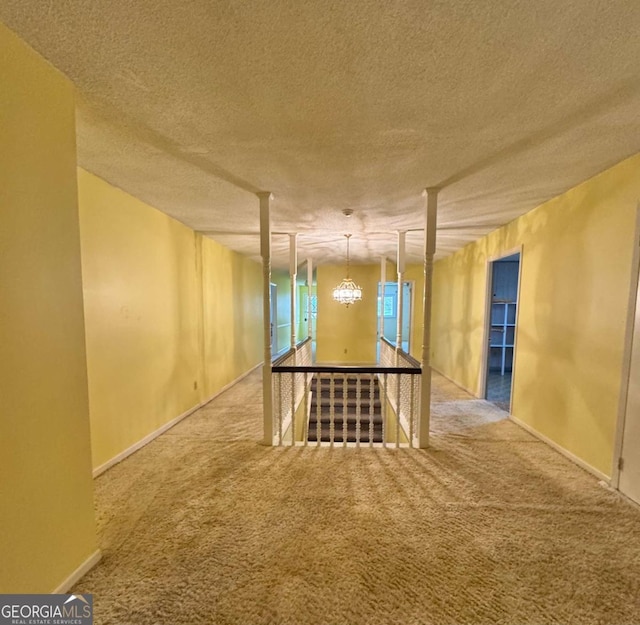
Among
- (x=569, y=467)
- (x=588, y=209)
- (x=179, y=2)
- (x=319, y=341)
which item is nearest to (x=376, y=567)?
(x=569, y=467)

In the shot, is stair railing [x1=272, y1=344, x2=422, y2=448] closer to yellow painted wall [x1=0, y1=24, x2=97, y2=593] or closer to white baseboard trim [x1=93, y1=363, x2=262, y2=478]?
white baseboard trim [x1=93, y1=363, x2=262, y2=478]

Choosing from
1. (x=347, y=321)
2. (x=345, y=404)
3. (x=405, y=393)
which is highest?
(x=347, y=321)

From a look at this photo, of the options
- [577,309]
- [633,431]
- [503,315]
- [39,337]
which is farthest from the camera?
[503,315]

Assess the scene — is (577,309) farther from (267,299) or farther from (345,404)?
(267,299)

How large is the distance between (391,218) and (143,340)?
2984 millimetres

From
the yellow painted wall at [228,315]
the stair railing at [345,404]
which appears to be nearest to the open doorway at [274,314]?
the yellow painted wall at [228,315]

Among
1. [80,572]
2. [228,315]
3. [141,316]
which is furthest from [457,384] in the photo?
[80,572]

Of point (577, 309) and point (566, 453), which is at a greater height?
point (577, 309)

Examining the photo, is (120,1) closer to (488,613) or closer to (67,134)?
(67,134)

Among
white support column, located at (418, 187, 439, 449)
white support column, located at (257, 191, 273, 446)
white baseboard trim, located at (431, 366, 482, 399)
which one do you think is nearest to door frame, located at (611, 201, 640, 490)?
white support column, located at (418, 187, 439, 449)

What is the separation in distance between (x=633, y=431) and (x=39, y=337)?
3419 mm

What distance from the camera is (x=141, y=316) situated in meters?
2.74

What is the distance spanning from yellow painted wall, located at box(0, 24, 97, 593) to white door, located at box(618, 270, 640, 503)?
3275mm

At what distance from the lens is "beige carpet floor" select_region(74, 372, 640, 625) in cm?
123
